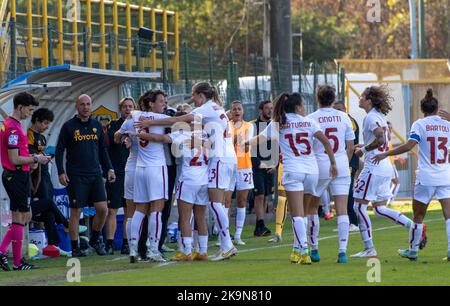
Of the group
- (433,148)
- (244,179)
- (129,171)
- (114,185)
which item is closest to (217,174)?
(129,171)

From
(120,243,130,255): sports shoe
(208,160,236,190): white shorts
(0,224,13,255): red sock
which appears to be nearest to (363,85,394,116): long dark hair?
(208,160,236,190): white shorts

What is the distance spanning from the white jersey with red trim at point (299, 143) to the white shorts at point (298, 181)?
0.05 m

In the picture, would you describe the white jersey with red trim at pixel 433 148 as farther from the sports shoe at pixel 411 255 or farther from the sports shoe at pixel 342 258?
the sports shoe at pixel 342 258

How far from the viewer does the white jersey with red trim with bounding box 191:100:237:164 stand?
15.1 metres

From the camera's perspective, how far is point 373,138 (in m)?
15.0

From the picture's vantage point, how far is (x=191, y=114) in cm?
1502

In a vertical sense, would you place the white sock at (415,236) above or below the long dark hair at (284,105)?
below

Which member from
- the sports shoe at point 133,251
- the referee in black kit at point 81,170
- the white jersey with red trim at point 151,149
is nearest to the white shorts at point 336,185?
the white jersey with red trim at point 151,149

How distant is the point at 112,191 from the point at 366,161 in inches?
174

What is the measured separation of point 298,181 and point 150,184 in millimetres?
1879

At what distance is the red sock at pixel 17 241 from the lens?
1481 cm
